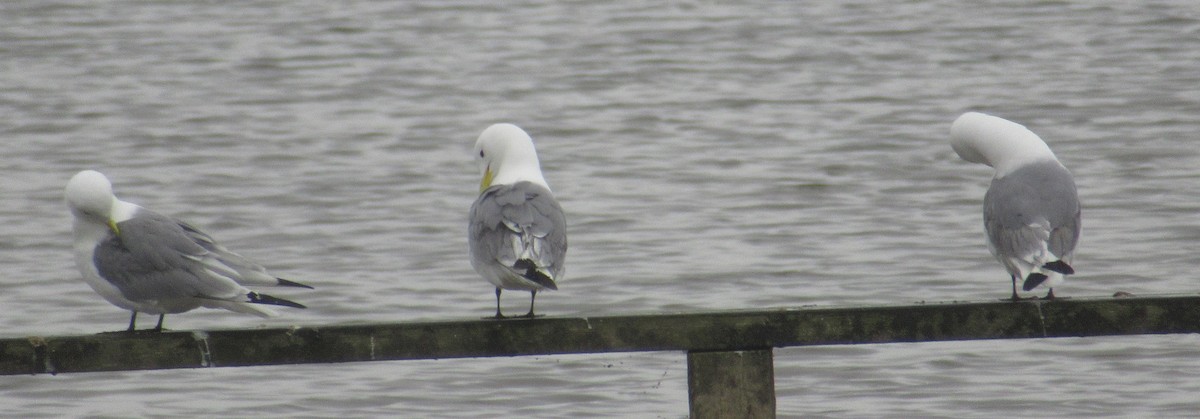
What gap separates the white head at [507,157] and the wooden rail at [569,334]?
904mm

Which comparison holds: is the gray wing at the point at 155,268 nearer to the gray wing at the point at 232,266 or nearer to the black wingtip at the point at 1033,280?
the gray wing at the point at 232,266

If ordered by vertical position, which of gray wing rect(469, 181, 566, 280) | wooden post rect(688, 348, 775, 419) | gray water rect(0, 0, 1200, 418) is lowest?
gray water rect(0, 0, 1200, 418)

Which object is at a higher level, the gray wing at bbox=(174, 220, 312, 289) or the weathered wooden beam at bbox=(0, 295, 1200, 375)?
the weathered wooden beam at bbox=(0, 295, 1200, 375)

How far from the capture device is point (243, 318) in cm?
829

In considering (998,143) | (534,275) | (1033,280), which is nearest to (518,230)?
(534,275)

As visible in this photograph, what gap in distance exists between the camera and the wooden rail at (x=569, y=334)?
402 cm

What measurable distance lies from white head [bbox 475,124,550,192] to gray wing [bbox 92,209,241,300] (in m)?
0.80

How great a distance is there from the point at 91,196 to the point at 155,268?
0.25 m

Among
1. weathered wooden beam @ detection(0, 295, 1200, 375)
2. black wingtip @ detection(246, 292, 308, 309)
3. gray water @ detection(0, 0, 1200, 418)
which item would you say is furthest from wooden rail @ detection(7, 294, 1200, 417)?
black wingtip @ detection(246, 292, 308, 309)

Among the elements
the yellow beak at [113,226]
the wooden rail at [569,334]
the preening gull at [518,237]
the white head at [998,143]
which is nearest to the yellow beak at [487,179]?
the preening gull at [518,237]

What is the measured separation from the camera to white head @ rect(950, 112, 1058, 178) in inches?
188

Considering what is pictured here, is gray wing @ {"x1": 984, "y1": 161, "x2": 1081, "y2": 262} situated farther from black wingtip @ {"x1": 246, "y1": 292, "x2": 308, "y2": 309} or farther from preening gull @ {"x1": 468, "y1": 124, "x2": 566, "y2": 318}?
black wingtip @ {"x1": 246, "y1": 292, "x2": 308, "y2": 309}

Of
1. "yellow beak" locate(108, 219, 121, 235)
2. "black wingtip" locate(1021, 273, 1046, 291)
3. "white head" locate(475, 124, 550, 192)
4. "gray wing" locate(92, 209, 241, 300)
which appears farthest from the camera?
"white head" locate(475, 124, 550, 192)

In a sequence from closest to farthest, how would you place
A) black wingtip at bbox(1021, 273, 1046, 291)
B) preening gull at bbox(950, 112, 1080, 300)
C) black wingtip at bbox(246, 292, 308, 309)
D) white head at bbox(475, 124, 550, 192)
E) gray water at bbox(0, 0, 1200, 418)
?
black wingtip at bbox(1021, 273, 1046, 291), preening gull at bbox(950, 112, 1080, 300), black wingtip at bbox(246, 292, 308, 309), white head at bbox(475, 124, 550, 192), gray water at bbox(0, 0, 1200, 418)
